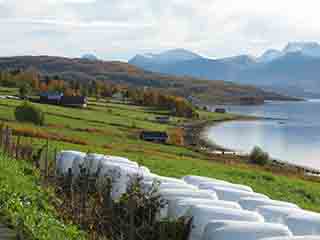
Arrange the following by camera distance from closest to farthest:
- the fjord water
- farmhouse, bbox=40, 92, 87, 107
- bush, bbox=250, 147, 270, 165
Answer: bush, bbox=250, 147, 270, 165, the fjord water, farmhouse, bbox=40, 92, 87, 107

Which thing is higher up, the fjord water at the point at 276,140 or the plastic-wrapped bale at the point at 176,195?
the plastic-wrapped bale at the point at 176,195

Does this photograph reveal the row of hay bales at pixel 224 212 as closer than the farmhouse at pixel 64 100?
Yes

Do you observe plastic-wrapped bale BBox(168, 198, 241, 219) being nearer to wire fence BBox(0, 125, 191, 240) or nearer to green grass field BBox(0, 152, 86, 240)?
wire fence BBox(0, 125, 191, 240)

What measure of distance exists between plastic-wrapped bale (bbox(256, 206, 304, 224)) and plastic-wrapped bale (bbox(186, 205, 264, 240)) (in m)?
0.98

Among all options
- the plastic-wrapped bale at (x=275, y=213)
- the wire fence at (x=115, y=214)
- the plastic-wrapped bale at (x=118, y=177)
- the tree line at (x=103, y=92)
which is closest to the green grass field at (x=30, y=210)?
the wire fence at (x=115, y=214)

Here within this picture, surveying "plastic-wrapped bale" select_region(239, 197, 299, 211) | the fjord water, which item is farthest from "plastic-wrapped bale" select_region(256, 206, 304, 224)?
the fjord water

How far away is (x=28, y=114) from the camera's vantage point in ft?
232

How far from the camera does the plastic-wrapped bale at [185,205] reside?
11477 mm

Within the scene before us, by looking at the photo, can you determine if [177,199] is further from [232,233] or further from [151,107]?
[151,107]

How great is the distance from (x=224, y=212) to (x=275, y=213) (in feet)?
5.41

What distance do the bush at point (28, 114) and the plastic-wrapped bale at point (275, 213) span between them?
193 ft

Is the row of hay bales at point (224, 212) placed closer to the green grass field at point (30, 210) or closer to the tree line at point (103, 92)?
the green grass field at point (30, 210)

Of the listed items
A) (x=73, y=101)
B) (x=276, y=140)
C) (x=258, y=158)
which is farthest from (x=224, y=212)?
(x=73, y=101)

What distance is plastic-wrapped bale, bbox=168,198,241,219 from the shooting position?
11.5 m
